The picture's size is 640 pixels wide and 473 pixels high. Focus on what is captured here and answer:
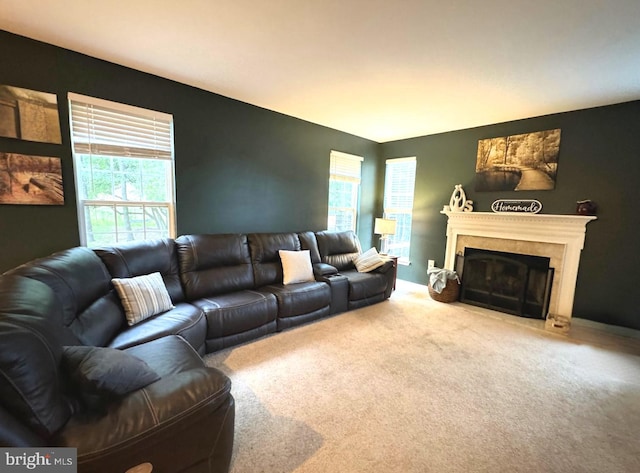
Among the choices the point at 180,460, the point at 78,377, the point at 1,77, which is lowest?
the point at 180,460

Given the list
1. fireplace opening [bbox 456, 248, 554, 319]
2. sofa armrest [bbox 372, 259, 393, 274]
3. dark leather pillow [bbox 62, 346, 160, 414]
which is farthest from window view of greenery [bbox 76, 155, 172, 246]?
fireplace opening [bbox 456, 248, 554, 319]

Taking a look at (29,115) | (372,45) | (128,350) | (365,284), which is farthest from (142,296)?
(372,45)

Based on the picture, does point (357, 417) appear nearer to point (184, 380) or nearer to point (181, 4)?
point (184, 380)

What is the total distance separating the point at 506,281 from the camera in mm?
3898

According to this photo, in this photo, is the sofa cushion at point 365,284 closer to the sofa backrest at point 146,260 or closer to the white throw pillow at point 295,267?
the white throw pillow at point 295,267

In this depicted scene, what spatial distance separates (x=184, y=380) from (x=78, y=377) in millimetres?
384

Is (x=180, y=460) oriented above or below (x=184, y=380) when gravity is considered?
below

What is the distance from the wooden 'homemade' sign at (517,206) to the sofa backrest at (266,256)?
3058mm

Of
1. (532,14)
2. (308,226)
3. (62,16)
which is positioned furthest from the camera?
(308,226)

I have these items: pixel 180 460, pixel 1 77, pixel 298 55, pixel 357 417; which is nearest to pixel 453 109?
pixel 298 55

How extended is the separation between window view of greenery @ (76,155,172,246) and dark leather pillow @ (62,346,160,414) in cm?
196

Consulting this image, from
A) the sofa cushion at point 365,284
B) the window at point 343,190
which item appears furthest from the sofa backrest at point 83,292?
the window at point 343,190

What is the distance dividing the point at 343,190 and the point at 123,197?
3.30 m

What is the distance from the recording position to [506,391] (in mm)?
2105
